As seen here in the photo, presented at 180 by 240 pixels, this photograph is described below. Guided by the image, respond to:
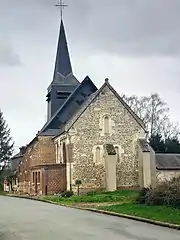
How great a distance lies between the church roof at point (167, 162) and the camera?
52438 millimetres

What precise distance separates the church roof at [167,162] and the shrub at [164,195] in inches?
1043

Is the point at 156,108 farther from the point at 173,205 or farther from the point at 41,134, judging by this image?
the point at 173,205

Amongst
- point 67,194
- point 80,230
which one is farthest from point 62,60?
point 80,230

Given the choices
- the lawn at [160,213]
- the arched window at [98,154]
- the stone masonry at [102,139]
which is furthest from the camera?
the arched window at [98,154]

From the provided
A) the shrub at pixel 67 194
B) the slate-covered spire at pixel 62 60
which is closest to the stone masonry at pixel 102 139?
the shrub at pixel 67 194

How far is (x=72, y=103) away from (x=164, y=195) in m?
30.2

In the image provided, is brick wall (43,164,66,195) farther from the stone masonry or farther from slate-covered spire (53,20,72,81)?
slate-covered spire (53,20,72,81)

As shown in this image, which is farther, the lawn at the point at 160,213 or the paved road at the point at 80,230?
the lawn at the point at 160,213

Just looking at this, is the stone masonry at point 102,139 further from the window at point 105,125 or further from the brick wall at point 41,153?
the brick wall at point 41,153

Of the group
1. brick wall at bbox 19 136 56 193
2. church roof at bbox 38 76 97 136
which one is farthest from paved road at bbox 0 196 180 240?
church roof at bbox 38 76 97 136

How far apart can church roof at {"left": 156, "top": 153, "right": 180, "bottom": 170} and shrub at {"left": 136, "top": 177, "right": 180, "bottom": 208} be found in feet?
86.9

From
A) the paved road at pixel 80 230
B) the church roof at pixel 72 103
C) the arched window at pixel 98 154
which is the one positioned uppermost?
the church roof at pixel 72 103

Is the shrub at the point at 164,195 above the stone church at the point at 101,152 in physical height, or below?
below

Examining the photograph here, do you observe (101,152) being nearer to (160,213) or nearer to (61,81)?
(61,81)
